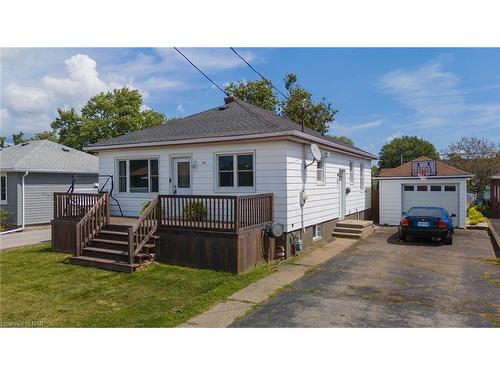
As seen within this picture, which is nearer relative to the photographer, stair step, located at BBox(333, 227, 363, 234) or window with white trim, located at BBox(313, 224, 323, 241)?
window with white trim, located at BBox(313, 224, 323, 241)

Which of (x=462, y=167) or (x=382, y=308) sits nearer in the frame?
(x=382, y=308)

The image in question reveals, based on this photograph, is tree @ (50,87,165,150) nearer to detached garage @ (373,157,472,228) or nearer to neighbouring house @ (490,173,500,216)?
detached garage @ (373,157,472,228)

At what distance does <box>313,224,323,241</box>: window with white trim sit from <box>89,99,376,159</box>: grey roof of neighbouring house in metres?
3.01

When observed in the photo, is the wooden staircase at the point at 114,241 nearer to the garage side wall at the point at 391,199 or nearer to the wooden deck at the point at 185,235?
the wooden deck at the point at 185,235

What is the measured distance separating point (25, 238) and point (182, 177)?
24.8 feet

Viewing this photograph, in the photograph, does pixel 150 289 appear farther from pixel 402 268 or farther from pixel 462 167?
pixel 462 167

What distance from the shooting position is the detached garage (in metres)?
16.5

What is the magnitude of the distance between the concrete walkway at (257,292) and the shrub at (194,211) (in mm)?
2282

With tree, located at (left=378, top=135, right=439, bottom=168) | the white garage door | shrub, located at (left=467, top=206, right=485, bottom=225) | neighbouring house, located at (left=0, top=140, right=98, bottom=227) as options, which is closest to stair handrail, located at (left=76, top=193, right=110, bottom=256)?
neighbouring house, located at (left=0, top=140, right=98, bottom=227)

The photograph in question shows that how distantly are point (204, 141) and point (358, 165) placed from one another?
949 centimetres

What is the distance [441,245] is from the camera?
12.4 meters

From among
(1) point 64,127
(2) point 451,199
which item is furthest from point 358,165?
(1) point 64,127

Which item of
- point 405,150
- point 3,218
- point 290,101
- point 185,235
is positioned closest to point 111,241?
point 185,235

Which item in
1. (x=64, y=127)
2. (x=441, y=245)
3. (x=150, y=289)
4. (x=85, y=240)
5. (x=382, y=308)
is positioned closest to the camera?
(x=382, y=308)
